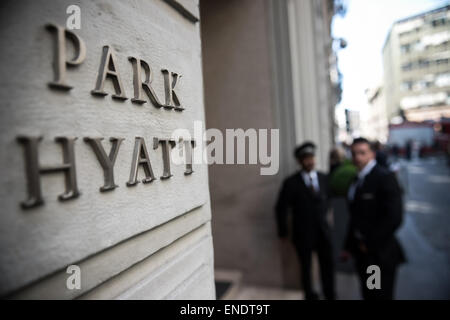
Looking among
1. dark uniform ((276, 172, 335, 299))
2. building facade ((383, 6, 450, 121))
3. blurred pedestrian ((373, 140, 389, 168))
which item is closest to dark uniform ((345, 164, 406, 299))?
dark uniform ((276, 172, 335, 299))

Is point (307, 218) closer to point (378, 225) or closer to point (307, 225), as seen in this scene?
point (307, 225)

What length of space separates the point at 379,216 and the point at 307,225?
88 cm

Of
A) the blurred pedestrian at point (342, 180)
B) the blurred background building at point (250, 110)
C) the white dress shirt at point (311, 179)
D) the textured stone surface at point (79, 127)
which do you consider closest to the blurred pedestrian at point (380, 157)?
the blurred pedestrian at point (342, 180)

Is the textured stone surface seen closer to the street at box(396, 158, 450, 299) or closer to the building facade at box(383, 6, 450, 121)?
the street at box(396, 158, 450, 299)

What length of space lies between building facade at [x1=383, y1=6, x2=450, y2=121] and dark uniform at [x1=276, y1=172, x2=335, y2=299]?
4451 centimetres

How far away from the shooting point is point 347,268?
5309 mm

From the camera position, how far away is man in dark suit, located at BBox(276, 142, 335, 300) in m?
3.76

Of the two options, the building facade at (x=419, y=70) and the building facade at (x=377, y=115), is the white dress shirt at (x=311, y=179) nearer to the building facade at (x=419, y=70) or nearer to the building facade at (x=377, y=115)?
the building facade at (x=419, y=70)

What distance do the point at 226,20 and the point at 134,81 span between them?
10.8 ft

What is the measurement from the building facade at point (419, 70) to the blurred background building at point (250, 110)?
145ft

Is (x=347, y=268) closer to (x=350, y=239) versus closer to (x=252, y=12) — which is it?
(x=350, y=239)

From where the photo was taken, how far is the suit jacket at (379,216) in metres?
3.08

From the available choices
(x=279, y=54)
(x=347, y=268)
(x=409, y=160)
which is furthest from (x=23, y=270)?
(x=409, y=160)

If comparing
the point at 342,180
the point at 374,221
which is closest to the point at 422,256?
the point at 342,180
